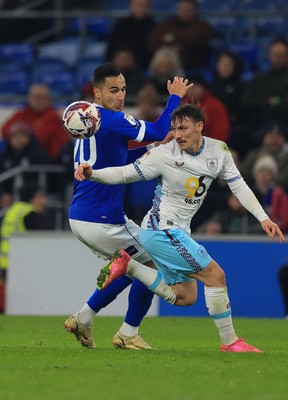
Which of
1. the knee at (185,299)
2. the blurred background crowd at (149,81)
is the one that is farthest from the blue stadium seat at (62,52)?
the knee at (185,299)

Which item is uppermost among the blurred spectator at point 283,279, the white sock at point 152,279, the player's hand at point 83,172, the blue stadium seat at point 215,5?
the blue stadium seat at point 215,5

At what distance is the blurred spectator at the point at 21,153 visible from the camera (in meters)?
17.3

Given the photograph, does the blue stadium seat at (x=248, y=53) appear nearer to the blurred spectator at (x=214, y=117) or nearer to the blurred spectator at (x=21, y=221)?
the blurred spectator at (x=214, y=117)

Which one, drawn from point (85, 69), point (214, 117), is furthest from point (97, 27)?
point (214, 117)

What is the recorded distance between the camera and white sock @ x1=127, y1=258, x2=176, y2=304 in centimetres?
900

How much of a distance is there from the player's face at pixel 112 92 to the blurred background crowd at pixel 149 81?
6259 millimetres

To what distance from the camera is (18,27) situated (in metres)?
21.4

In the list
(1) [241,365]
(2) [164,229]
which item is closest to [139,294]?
(2) [164,229]

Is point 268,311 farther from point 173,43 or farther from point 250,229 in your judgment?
point 173,43

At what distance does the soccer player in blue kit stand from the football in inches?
9.0

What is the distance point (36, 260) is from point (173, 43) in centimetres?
489

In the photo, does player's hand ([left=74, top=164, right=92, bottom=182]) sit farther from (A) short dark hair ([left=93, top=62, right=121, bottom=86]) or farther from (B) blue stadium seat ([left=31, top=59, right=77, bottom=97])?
(B) blue stadium seat ([left=31, top=59, right=77, bottom=97])

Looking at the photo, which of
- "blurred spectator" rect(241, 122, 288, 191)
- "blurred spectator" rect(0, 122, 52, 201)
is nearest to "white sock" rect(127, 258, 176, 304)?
"blurred spectator" rect(241, 122, 288, 191)

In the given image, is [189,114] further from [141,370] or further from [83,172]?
[141,370]
